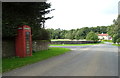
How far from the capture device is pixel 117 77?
255 inches

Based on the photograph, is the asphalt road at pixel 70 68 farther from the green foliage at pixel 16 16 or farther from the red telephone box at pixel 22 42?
the green foliage at pixel 16 16

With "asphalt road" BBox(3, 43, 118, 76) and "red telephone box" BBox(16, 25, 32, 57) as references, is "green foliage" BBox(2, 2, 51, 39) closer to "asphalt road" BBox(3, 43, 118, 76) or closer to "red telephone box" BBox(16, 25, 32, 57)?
"red telephone box" BBox(16, 25, 32, 57)

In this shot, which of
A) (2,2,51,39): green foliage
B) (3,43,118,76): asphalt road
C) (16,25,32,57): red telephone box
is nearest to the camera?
(3,43,118,76): asphalt road

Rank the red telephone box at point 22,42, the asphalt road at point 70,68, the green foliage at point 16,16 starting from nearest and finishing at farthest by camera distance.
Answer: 1. the asphalt road at point 70,68
2. the green foliage at point 16,16
3. the red telephone box at point 22,42

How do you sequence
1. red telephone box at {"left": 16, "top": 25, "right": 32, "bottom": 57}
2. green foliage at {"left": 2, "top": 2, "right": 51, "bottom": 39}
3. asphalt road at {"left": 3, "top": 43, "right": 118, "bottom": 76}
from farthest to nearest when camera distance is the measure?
1. red telephone box at {"left": 16, "top": 25, "right": 32, "bottom": 57}
2. green foliage at {"left": 2, "top": 2, "right": 51, "bottom": 39}
3. asphalt road at {"left": 3, "top": 43, "right": 118, "bottom": 76}

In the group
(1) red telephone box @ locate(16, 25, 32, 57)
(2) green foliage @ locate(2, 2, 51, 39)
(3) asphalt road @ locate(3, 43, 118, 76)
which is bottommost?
(3) asphalt road @ locate(3, 43, 118, 76)

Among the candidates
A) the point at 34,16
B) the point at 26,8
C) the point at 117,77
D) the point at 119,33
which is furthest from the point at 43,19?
the point at 119,33

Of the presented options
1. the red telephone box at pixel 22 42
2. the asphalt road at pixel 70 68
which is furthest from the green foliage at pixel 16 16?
the asphalt road at pixel 70 68

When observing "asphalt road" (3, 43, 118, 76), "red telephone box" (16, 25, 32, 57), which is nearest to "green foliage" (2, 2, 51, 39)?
"red telephone box" (16, 25, 32, 57)

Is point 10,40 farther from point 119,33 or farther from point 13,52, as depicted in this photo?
point 119,33

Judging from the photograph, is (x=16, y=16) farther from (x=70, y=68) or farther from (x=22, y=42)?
(x=70, y=68)

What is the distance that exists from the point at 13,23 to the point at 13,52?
2931 millimetres

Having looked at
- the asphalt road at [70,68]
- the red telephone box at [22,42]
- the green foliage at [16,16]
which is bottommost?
the asphalt road at [70,68]

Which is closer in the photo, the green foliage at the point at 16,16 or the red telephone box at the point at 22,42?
the green foliage at the point at 16,16
